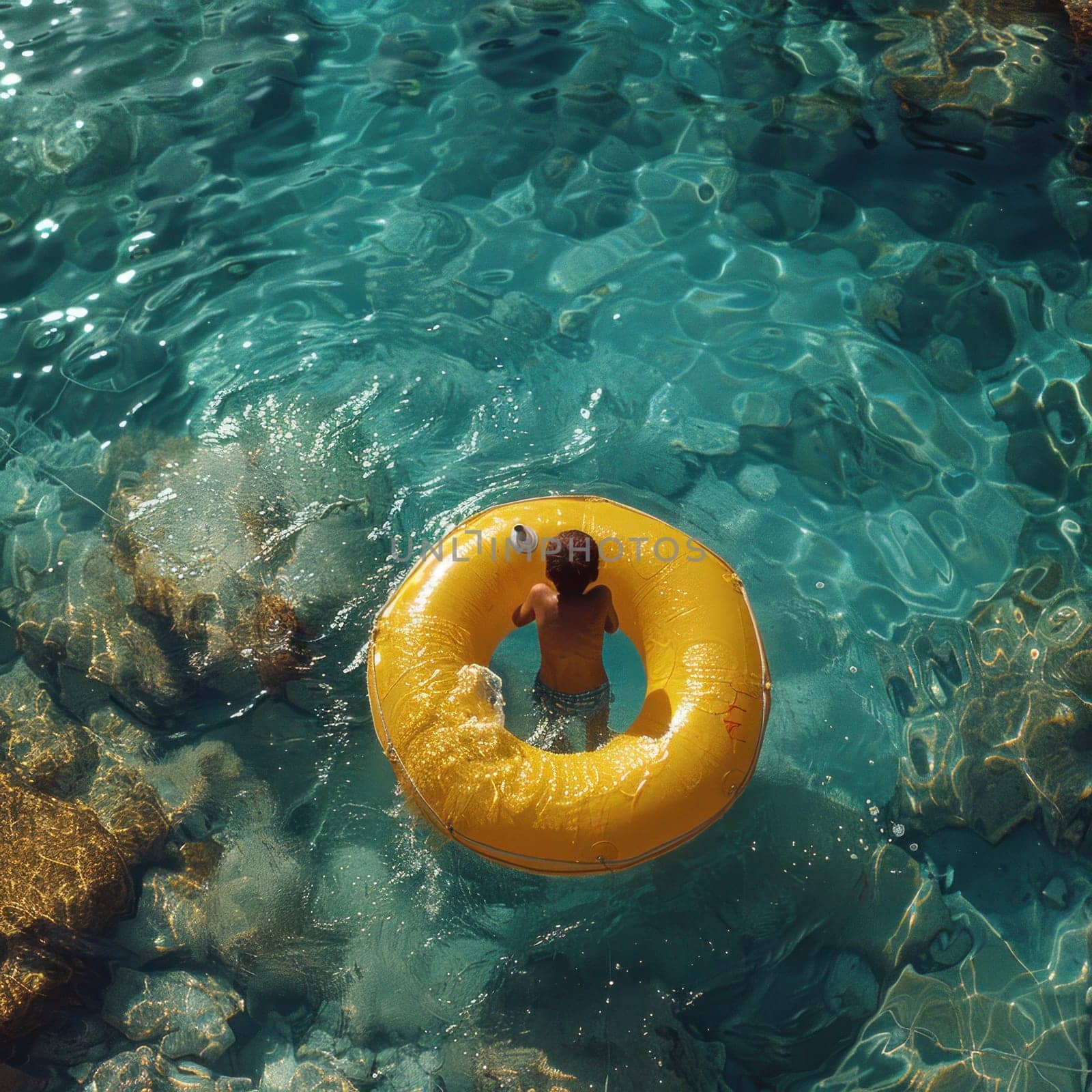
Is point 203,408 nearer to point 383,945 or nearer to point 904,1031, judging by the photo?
point 383,945

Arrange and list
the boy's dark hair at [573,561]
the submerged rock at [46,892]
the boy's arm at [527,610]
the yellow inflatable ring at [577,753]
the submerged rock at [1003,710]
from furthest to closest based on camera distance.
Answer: the submerged rock at [1003,710], the boy's arm at [527,610], the submerged rock at [46,892], the boy's dark hair at [573,561], the yellow inflatable ring at [577,753]

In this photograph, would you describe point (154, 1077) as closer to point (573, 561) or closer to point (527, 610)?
point (527, 610)

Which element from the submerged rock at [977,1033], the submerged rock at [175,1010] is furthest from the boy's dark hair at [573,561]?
the submerged rock at [175,1010]

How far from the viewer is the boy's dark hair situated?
13.5ft

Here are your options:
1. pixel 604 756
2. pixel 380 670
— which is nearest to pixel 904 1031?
pixel 604 756

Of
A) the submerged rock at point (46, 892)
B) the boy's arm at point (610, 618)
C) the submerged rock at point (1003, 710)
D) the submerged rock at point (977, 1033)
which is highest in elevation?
the boy's arm at point (610, 618)

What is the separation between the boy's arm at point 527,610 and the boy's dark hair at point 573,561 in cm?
26

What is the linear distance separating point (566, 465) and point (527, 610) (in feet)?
4.77

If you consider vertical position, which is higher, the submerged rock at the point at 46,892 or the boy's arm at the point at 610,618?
the boy's arm at the point at 610,618

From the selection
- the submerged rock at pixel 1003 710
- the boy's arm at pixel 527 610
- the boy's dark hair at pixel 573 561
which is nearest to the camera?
the boy's dark hair at pixel 573 561

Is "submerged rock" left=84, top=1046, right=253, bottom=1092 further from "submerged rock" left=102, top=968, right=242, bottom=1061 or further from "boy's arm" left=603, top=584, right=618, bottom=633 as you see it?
"boy's arm" left=603, top=584, right=618, bottom=633

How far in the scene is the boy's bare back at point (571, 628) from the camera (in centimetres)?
433

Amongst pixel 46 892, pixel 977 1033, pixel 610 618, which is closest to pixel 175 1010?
pixel 46 892

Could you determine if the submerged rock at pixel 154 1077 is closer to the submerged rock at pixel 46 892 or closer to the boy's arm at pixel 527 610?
the submerged rock at pixel 46 892
